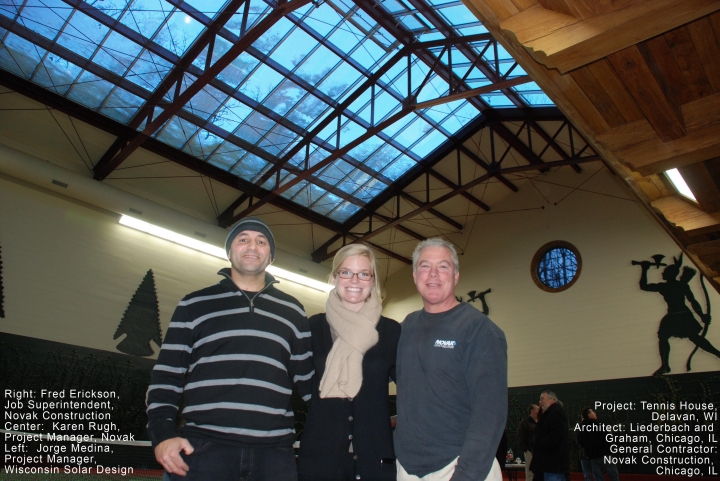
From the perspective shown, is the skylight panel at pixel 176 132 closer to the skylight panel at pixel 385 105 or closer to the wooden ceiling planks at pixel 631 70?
the skylight panel at pixel 385 105

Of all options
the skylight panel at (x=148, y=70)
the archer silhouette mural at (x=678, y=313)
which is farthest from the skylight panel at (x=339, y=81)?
the archer silhouette mural at (x=678, y=313)

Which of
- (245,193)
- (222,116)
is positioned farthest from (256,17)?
(245,193)

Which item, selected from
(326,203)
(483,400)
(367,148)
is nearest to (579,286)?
(367,148)

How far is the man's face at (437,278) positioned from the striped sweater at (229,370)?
59cm

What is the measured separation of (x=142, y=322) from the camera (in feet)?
45.7

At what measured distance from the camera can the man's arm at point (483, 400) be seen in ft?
6.19

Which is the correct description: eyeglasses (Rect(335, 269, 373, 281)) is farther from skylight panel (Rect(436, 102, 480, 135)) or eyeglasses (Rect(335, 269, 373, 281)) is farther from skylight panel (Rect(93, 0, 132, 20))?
skylight panel (Rect(436, 102, 480, 135))

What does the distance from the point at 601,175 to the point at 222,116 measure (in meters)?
10.5

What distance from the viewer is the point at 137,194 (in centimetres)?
1466

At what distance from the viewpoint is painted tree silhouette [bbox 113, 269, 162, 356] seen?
13.6 metres

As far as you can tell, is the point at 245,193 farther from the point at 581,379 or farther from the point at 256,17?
the point at 581,379

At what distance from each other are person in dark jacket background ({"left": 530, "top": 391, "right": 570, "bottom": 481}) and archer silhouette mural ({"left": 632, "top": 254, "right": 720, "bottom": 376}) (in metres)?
7.95

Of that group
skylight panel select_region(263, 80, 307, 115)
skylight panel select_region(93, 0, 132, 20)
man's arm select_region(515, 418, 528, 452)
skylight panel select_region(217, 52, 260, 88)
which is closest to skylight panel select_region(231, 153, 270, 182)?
skylight panel select_region(263, 80, 307, 115)

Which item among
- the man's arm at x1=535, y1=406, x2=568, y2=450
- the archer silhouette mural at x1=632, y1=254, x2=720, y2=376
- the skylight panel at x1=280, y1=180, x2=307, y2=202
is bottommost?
the man's arm at x1=535, y1=406, x2=568, y2=450
